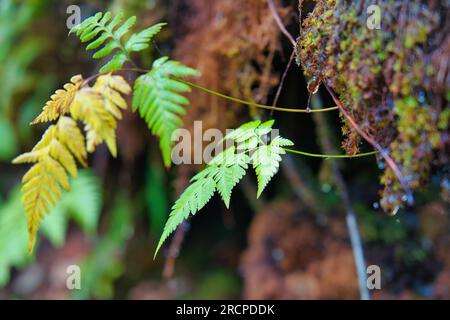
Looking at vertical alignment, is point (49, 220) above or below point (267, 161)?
above

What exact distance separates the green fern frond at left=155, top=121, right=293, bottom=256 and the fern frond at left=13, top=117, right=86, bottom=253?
32 centimetres

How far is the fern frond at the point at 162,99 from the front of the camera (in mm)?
1230

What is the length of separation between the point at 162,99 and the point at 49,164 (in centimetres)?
38

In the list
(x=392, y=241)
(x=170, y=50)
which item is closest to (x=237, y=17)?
(x=170, y=50)

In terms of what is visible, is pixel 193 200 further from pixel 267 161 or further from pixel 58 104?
Answer: pixel 58 104

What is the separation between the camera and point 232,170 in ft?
4.25

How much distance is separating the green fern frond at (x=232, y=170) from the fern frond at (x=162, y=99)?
0.43ft

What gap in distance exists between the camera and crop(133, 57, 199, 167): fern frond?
4.04ft
